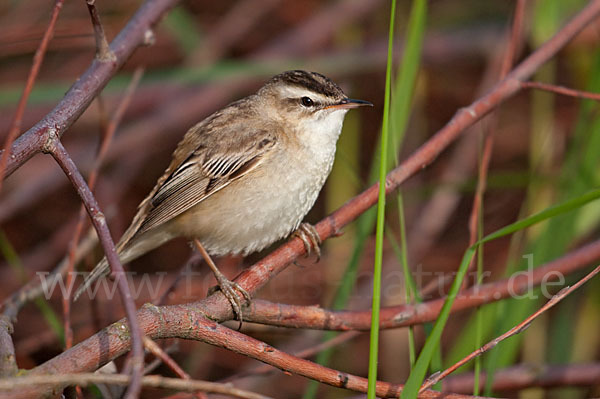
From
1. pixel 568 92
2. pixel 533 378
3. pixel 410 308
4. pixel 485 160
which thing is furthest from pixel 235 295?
pixel 533 378

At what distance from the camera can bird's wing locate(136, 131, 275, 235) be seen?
3312 millimetres

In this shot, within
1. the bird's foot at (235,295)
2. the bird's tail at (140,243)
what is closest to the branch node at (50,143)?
the bird's foot at (235,295)

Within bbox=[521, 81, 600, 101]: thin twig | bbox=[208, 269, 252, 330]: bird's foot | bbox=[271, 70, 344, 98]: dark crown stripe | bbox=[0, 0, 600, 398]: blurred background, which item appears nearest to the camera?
bbox=[208, 269, 252, 330]: bird's foot

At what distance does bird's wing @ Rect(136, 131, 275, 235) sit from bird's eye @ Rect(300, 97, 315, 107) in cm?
25

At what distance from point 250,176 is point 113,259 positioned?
166cm

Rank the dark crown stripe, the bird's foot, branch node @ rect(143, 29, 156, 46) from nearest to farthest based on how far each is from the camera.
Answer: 1. the bird's foot
2. branch node @ rect(143, 29, 156, 46)
3. the dark crown stripe

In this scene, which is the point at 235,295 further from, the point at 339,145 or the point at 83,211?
the point at 339,145

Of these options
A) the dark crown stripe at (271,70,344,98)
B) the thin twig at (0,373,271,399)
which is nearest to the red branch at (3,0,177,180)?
the thin twig at (0,373,271,399)

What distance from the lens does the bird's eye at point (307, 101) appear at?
136 inches

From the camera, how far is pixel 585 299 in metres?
4.71

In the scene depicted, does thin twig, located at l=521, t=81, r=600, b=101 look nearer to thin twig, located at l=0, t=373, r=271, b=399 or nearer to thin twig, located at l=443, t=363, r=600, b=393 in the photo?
thin twig, located at l=443, t=363, r=600, b=393

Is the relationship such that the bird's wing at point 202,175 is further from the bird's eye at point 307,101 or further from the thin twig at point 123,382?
the thin twig at point 123,382

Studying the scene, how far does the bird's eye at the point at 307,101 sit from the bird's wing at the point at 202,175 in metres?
0.25

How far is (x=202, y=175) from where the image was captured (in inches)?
134
